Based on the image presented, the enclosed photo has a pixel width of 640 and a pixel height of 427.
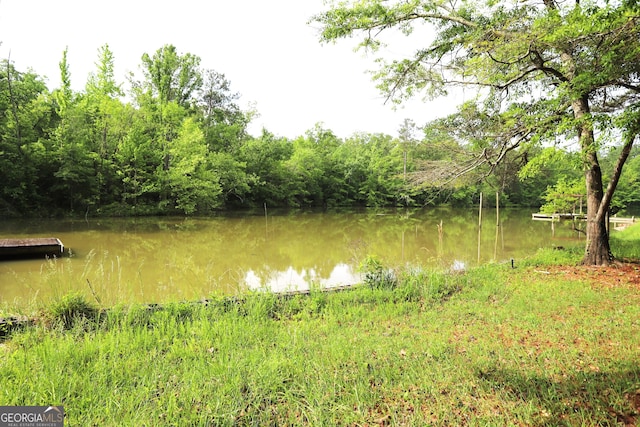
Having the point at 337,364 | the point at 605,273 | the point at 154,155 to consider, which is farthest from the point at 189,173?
the point at 337,364

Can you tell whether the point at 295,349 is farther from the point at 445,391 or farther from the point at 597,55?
the point at 597,55

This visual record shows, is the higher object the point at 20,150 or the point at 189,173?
the point at 20,150

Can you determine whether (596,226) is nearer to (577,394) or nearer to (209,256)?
(577,394)

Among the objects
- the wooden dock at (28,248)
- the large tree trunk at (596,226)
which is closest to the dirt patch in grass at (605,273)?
the large tree trunk at (596,226)

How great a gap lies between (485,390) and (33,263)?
11.6m

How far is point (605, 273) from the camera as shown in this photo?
702 cm

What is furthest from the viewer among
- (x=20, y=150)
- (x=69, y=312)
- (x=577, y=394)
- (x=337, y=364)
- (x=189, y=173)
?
(x=189, y=173)

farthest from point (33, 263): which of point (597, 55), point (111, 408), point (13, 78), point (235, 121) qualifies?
point (235, 121)

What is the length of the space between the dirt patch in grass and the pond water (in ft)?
8.21

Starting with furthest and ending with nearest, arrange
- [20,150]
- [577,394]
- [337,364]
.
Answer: [20,150] → [337,364] → [577,394]

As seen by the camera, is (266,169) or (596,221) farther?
(266,169)

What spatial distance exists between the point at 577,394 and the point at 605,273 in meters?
5.80

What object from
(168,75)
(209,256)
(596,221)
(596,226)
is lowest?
(209,256)

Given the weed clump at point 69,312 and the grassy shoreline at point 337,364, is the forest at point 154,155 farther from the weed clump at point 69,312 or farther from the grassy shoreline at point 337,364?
the weed clump at point 69,312
